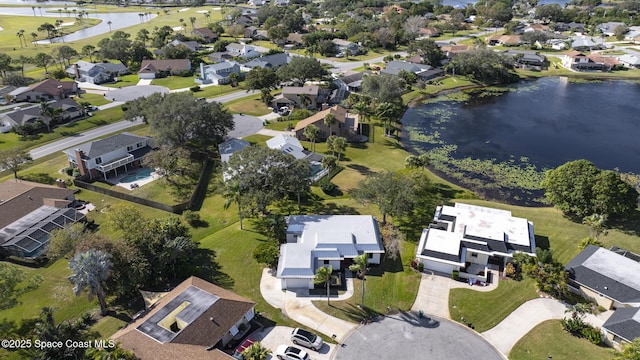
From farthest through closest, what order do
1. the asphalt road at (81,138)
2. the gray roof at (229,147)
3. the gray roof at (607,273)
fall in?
1. the asphalt road at (81,138)
2. the gray roof at (229,147)
3. the gray roof at (607,273)

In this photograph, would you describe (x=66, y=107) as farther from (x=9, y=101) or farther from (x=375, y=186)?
(x=375, y=186)

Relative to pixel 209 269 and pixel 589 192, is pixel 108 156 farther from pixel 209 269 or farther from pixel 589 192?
pixel 589 192

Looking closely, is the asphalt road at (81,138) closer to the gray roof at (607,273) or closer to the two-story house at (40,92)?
the two-story house at (40,92)

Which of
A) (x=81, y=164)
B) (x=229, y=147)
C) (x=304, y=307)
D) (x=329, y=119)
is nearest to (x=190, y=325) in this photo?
(x=304, y=307)

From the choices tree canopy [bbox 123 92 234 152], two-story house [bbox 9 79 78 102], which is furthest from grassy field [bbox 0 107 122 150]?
tree canopy [bbox 123 92 234 152]

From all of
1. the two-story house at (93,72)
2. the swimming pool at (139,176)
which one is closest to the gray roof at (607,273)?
the swimming pool at (139,176)

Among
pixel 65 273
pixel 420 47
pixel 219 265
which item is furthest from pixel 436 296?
pixel 420 47
